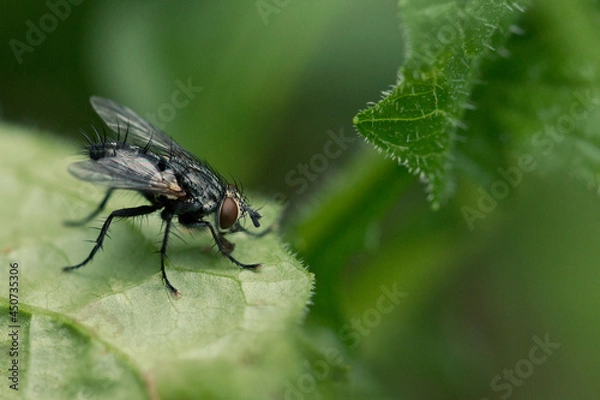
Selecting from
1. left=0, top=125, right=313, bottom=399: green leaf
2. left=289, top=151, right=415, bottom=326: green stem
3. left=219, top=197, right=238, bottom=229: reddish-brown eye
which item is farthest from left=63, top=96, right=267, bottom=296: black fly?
left=289, top=151, right=415, bottom=326: green stem

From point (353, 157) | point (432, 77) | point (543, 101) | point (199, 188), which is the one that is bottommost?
point (199, 188)

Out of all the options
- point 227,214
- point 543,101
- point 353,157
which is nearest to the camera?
point 227,214

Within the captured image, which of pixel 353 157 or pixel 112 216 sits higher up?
pixel 353 157

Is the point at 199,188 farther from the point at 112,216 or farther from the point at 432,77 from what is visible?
the point at 432,77

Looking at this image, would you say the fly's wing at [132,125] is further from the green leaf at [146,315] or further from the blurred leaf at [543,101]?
the blurred leaf at [543,101]

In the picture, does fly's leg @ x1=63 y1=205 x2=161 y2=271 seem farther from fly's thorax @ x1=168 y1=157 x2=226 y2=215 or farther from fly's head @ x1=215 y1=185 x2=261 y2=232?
fly's head @ x1=215 y1=185 x2=261 y2=232

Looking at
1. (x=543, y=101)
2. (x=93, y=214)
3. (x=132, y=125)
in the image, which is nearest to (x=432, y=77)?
(x=543, y=101)

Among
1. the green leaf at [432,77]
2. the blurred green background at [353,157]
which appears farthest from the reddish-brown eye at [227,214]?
the blurred green background at [353,157]
